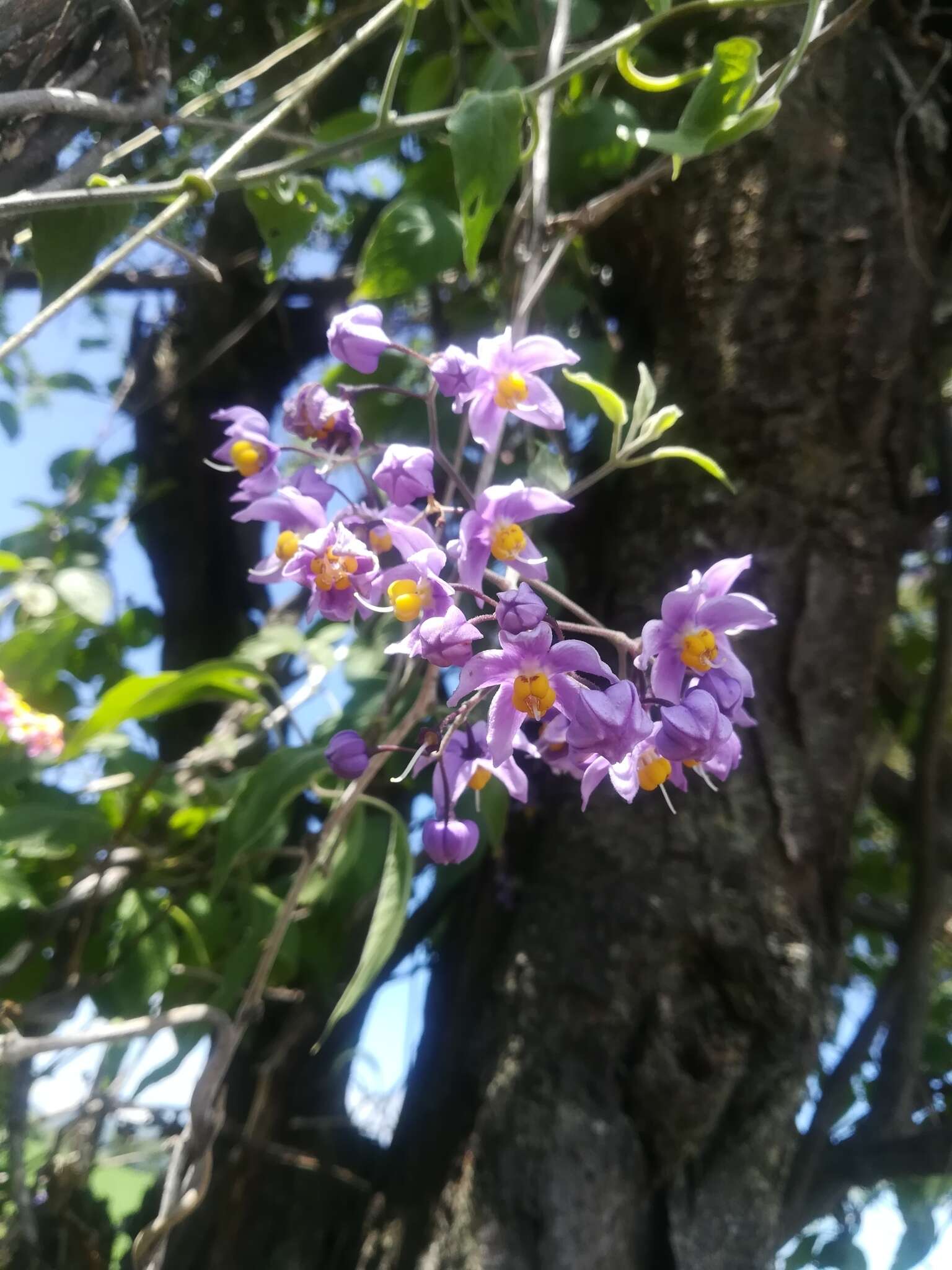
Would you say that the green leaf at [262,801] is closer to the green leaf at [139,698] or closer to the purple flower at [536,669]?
the green leaf at [139,698]

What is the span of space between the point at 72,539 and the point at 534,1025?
1324mm

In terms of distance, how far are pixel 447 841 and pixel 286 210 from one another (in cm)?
79

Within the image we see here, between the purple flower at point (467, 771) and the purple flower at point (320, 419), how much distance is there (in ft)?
0.92

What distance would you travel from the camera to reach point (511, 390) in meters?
0.76

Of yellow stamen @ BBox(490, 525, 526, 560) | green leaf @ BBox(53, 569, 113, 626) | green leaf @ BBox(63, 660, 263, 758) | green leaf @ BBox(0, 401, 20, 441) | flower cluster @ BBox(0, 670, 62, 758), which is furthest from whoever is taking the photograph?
green leaf @ BBox(0, 401, 20, 441)

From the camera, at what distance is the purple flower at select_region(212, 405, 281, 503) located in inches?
32.5

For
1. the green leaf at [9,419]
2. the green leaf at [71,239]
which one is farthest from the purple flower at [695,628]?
the green leaf at [9,419]

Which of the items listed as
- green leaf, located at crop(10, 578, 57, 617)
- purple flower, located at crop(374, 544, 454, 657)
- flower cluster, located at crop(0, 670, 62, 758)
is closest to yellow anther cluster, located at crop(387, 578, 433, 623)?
purple flower, located at crop(374, 544, 454, 657)

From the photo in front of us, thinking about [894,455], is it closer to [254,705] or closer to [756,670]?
[756,670]

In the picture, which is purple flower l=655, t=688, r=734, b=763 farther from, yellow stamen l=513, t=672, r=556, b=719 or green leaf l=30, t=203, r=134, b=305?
green leaf l=30, t=203, r=134, b=305

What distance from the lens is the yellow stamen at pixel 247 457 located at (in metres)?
0.82

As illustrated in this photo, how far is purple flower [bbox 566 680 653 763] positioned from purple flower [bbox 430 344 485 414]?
0.29m

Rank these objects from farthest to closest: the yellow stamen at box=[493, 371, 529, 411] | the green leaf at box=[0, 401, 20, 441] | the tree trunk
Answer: the green leaf at box=[0, 401, 20, 441] → the tree trunk → the yellow stamen at box=[493, 371, 529, 411]

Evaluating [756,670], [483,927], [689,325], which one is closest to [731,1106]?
[483,927]
